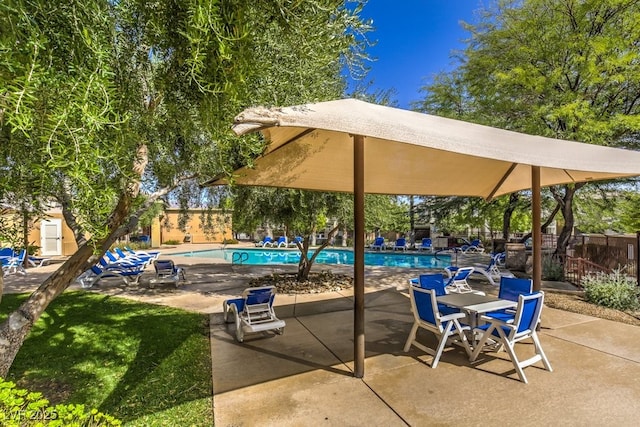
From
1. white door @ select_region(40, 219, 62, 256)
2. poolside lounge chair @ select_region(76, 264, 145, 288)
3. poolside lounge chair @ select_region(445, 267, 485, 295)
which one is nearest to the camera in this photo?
poolside lounge chair @ select_region(445, 267, 485, 295)

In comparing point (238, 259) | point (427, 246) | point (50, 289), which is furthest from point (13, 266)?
point (427, 246)

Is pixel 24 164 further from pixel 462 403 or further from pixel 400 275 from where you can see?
pixel 400 275

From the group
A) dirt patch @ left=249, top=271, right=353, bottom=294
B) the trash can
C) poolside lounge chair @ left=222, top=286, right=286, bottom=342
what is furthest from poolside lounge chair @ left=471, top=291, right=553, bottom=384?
the trash can

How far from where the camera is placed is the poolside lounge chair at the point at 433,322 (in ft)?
14.1

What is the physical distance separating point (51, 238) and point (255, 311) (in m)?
19.9

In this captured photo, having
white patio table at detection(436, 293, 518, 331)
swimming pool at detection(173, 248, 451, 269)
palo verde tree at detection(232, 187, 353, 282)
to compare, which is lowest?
swimming pool at detection(173, 248, 451, 269)

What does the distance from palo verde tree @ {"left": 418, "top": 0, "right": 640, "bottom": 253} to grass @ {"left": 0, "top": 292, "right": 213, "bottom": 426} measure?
994 cm

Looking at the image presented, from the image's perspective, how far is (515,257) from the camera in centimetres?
1240

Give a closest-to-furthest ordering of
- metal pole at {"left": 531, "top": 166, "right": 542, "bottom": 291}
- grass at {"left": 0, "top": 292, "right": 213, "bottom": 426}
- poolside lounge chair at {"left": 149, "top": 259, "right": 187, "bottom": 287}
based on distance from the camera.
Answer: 1. grass at {"left": 0, "top": 292, "right": 213, "bottom": 426}
2. metal pole at {"left": 531, "top": 166, "right": 542, "bottom": 291}
3. poolside lounge chair at {"left": 149, "top": 259, "right": 187, "bottom": 287}

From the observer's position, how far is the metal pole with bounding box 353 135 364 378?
13.2ft

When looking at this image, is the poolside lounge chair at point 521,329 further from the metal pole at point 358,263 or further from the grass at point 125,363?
the grass at point 125,363

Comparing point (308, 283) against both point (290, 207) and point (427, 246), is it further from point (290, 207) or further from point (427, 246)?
point (427, 246)

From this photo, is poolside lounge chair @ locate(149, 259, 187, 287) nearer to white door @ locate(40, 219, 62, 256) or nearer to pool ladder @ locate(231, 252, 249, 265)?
pool ladder @ locate(231, 252, 249, 265)

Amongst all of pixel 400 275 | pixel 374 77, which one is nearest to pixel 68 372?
pixel 374 77
